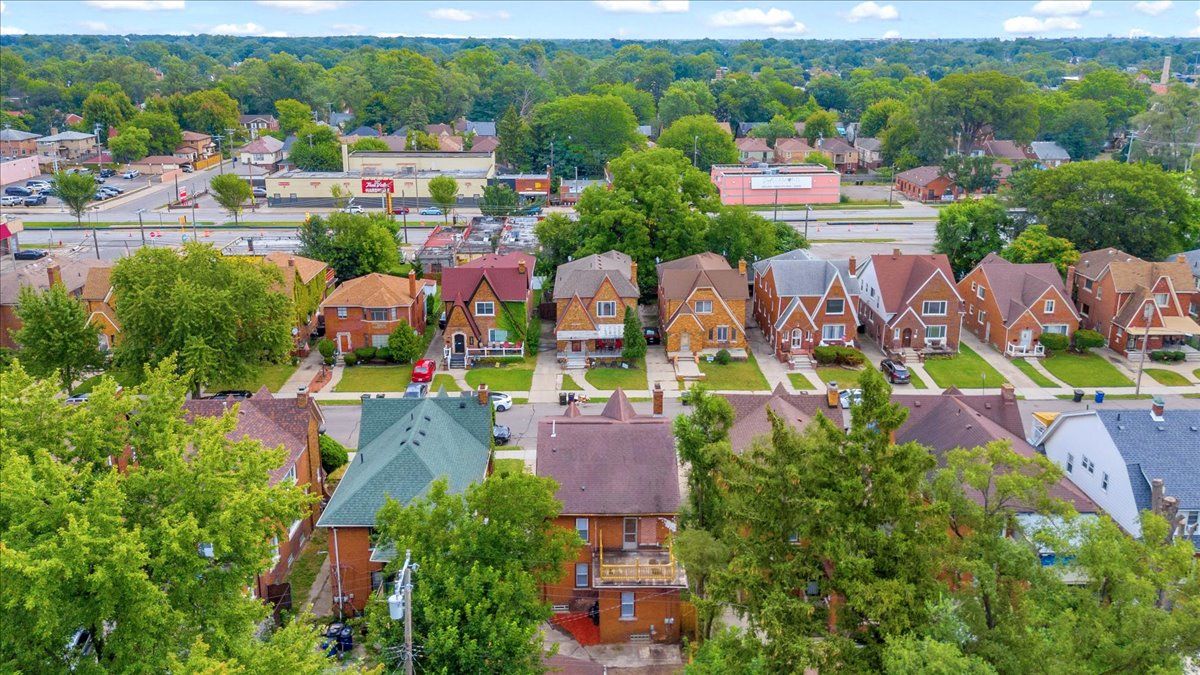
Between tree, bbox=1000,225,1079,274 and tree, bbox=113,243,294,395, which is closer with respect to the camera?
tree, bbox=113,243,294,395

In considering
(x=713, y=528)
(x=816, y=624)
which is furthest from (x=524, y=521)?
(x=816, y=624)

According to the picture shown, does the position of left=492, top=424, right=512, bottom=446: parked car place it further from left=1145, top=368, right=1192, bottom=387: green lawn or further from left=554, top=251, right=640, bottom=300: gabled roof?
left=1145, top=368, right=1192, bottom=387: green lawn

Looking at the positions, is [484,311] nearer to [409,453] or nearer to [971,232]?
[409,453]

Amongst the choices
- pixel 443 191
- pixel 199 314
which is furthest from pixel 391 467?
pixel 443 191

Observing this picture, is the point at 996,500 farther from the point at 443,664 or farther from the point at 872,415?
the point at 443,664

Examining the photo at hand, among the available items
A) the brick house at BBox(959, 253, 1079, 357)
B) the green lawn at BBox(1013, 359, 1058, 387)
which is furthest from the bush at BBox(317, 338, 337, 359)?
the brick house at BBox(959, 253, 1079, 357)

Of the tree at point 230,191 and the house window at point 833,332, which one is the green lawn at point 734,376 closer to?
the house window at point 833,332
